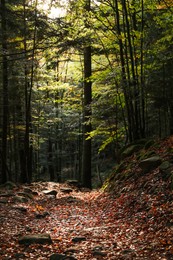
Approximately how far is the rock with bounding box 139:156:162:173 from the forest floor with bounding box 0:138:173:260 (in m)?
0.30

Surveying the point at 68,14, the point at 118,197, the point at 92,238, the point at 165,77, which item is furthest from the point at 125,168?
the point at 68,14

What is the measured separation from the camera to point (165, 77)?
10320mm

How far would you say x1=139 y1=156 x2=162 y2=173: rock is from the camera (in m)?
8.95

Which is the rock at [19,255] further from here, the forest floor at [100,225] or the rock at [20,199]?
the rock at [20,199]

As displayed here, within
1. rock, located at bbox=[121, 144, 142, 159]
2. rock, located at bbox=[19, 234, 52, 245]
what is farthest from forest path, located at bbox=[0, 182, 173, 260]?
rock, located at bbox=[121, 144, 142, 159]

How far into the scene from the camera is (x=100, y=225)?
7.54 meters

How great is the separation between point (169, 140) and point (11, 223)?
6.10m

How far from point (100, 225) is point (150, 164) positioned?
106 inches

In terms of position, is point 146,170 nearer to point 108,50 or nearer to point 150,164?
point 150,164

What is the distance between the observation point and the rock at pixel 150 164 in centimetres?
895

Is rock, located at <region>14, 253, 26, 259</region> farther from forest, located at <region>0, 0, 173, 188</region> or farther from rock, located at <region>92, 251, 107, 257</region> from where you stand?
forest, located at <region>0, 0, 173, 188</region>

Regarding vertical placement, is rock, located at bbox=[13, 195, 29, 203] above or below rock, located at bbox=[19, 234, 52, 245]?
below

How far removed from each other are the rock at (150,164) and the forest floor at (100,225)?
297 millimetres

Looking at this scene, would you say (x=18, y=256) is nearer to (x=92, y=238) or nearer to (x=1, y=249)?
(x=1, y=249)
